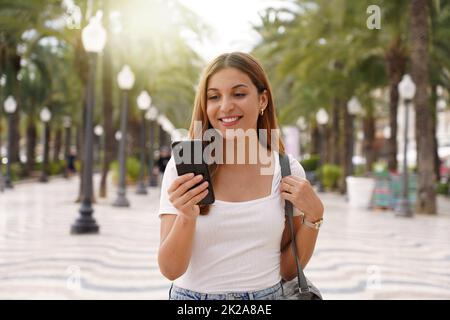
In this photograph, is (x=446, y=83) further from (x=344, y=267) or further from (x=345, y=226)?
(x=344, y=267)

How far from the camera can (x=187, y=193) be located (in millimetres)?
1519

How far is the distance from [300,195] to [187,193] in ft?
1.16

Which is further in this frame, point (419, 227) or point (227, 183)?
point (419, 227)

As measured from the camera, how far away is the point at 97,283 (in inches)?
210

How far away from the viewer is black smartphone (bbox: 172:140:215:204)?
1.53 meters

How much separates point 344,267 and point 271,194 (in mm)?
5022

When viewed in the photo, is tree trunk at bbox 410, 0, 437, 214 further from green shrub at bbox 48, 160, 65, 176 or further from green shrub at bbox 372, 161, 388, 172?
green shrub at bbox 48, 160, 65, 176

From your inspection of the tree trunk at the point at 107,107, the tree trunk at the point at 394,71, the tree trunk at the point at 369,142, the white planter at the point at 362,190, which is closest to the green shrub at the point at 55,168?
the tree trunk at the point at 107,107

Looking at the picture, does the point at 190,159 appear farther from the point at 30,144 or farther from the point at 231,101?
the point at 30,144

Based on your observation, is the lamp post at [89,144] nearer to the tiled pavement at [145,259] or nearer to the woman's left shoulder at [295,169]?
the tiled pavement at [145,259]

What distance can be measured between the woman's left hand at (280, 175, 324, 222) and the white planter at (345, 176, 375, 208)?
13649mm

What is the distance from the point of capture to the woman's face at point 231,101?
1.65m

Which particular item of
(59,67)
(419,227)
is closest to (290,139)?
(59,67)

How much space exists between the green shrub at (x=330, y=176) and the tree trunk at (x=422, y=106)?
349 inches
